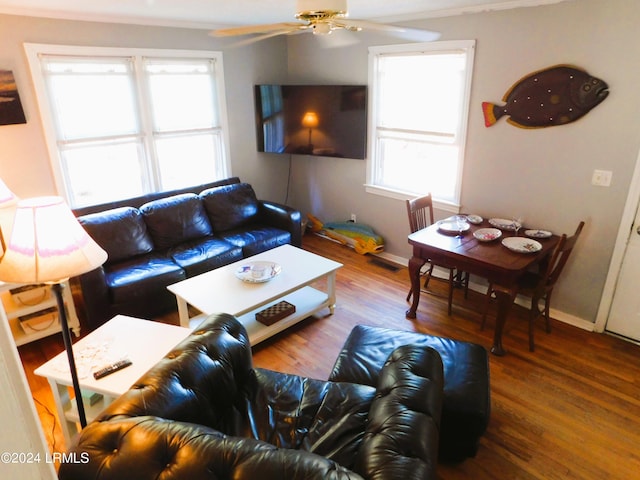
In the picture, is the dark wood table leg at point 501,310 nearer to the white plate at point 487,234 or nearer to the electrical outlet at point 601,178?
the white plate at point 487,234

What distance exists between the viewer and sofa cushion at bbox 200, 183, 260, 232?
4172mm

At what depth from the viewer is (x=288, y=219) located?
4.20 meters

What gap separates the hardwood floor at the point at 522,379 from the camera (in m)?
2.12

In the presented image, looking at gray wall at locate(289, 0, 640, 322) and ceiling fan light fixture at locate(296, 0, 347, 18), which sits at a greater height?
ceiling fan light fixture at locate(296, 0, 347, 18)

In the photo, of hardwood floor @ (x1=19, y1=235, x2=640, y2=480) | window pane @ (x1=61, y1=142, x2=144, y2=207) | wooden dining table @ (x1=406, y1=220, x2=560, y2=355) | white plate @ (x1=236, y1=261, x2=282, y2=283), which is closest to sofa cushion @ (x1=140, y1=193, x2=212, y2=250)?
window pane @ (x1=61, y1=142, x2=144, y2=207)

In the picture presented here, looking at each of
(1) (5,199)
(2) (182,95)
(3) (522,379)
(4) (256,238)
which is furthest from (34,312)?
(3) (522,379)

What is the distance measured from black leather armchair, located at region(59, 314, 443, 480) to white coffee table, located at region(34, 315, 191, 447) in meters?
0.32

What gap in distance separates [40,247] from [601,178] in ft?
11.2

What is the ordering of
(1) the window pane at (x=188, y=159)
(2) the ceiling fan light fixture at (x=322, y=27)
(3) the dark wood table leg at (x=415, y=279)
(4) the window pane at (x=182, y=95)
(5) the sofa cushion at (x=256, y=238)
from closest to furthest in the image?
(2) the ceiling fan light fixture at (x=322, y=27) → (3) the dark wood table leg at (x=415, y=279) → (5) the sofa cushion at (x=256, y=238) → (4) the window pane at (x=182, y=95) → (1) the window pane at (x=188, y=159)

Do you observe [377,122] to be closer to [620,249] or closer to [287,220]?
[287,220]

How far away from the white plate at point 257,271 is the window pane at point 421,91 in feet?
6.68

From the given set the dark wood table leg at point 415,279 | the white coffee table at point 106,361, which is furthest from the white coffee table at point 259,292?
the dark wood table leg at point 415,279

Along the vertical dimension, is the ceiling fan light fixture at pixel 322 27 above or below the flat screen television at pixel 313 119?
above

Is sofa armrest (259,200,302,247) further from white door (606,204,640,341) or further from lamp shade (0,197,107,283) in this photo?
white door (606,204,640,341)
